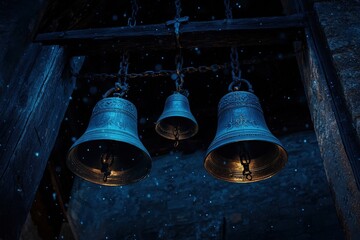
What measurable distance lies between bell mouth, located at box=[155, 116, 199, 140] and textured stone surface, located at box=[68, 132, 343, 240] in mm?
1888

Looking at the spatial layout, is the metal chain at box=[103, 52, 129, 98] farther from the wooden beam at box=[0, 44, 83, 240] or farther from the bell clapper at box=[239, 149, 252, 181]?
the bell clapper at box=[239, 149, 252, 181]

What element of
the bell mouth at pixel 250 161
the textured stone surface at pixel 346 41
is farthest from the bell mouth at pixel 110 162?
the textured stone surface at pixel 346 41

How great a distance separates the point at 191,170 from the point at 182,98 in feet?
7.79

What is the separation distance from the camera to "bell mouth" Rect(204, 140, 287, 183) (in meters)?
2.32

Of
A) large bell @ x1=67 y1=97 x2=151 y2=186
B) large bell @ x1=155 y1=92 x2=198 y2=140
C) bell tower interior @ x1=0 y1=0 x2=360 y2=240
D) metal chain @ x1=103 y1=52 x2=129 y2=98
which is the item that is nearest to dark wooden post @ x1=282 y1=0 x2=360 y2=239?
bell tower interior @ x1=0 y1=0 x2=360 y2=240

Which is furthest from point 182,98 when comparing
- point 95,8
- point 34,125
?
point 95,8

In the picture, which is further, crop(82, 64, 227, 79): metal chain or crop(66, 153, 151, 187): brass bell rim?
crop(82, 64, 227, 79): metal chain

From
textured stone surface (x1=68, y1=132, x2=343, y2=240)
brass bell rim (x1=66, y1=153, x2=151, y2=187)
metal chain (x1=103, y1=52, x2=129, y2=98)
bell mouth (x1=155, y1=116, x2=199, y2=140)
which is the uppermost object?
metal chain (x1=103, y1=52, x2=129, y2=98)

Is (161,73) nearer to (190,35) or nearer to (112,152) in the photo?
(190,35)

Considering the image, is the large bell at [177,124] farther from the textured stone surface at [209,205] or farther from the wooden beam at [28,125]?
the textured stone surface at [209,205]

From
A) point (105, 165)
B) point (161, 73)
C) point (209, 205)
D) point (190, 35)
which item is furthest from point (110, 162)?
point (209, 205)

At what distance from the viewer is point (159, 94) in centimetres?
496

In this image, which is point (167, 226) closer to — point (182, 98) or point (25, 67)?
point (182, 98)

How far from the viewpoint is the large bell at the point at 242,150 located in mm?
2215
